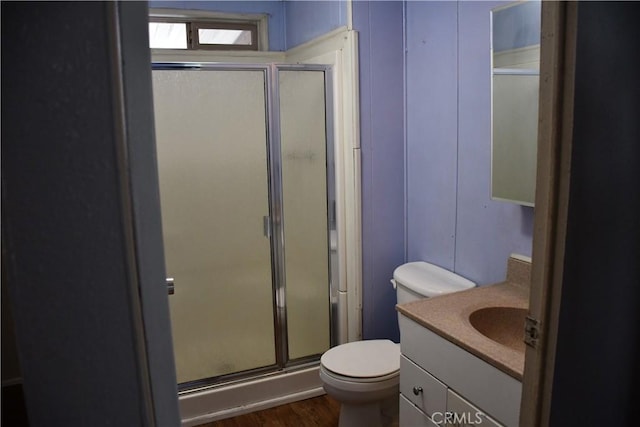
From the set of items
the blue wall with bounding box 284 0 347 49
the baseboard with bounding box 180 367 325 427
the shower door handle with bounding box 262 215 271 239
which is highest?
the blue wall with bounding box 284 0 347 49

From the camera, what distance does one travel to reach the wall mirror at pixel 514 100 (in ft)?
5.63

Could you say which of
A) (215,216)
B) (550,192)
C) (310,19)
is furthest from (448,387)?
(310,19)

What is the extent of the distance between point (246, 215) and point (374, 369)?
1012mm

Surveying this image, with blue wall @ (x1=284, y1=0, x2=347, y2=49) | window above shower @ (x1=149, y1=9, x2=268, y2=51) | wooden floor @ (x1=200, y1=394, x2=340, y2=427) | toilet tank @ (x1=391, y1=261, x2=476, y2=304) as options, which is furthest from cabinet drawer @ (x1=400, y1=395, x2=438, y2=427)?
window above shower @ (x1=149, y1=9, x2=268, y2=51)

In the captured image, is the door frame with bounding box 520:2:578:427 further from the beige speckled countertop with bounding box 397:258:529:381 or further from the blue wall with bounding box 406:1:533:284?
the blue wall with bounding box 406:1:533:284

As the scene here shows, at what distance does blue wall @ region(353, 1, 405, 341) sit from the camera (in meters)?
2.43

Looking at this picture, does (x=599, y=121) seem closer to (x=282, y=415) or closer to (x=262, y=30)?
(x=282, y=415)

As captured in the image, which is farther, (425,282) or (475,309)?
(425,282)

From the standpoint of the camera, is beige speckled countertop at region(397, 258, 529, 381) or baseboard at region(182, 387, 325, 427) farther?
baseboard at region(182, 387, 325, 427)

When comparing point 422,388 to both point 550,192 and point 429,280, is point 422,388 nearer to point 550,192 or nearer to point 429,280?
point 429,280

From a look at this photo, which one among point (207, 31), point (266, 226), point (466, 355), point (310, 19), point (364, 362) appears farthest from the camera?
point (207, 31)

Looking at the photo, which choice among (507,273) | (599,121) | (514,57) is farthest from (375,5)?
(599,121)

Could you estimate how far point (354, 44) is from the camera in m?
2.40

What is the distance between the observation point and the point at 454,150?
2211 millimetres
